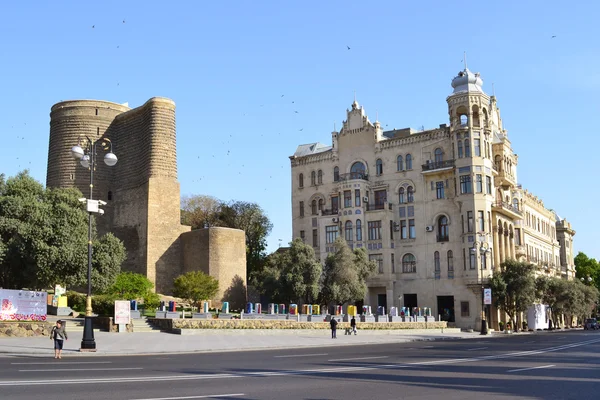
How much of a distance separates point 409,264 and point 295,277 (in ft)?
48.2

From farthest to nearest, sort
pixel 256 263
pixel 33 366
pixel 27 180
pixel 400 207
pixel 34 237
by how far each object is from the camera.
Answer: pixel 256 263 → pixel 400 207 → pixel 27 180 → pixel 34 237 → pixel 33 366

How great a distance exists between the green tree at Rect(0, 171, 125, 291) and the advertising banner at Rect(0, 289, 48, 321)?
26.2ft

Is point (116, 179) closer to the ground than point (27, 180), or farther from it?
farther from it

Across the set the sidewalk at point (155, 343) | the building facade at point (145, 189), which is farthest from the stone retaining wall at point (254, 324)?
the building facade at point (145, 189)

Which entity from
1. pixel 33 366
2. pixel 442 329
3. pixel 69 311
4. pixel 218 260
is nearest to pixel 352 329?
pixel 442 329

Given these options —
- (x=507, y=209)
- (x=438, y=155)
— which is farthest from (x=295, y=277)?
(x=507, y=209)

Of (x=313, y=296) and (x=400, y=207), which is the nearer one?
(x=313, y=296)

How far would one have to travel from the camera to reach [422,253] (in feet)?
200

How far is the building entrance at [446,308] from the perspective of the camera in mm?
58781

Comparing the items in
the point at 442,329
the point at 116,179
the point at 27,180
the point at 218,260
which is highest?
the point at 116,179

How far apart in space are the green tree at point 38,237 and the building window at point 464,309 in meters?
32.7

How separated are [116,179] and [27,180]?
26.0 metres

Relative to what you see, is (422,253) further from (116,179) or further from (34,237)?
(34,237)

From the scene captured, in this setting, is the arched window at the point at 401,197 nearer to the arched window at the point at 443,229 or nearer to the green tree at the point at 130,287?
the arched window at the point at 443,229
